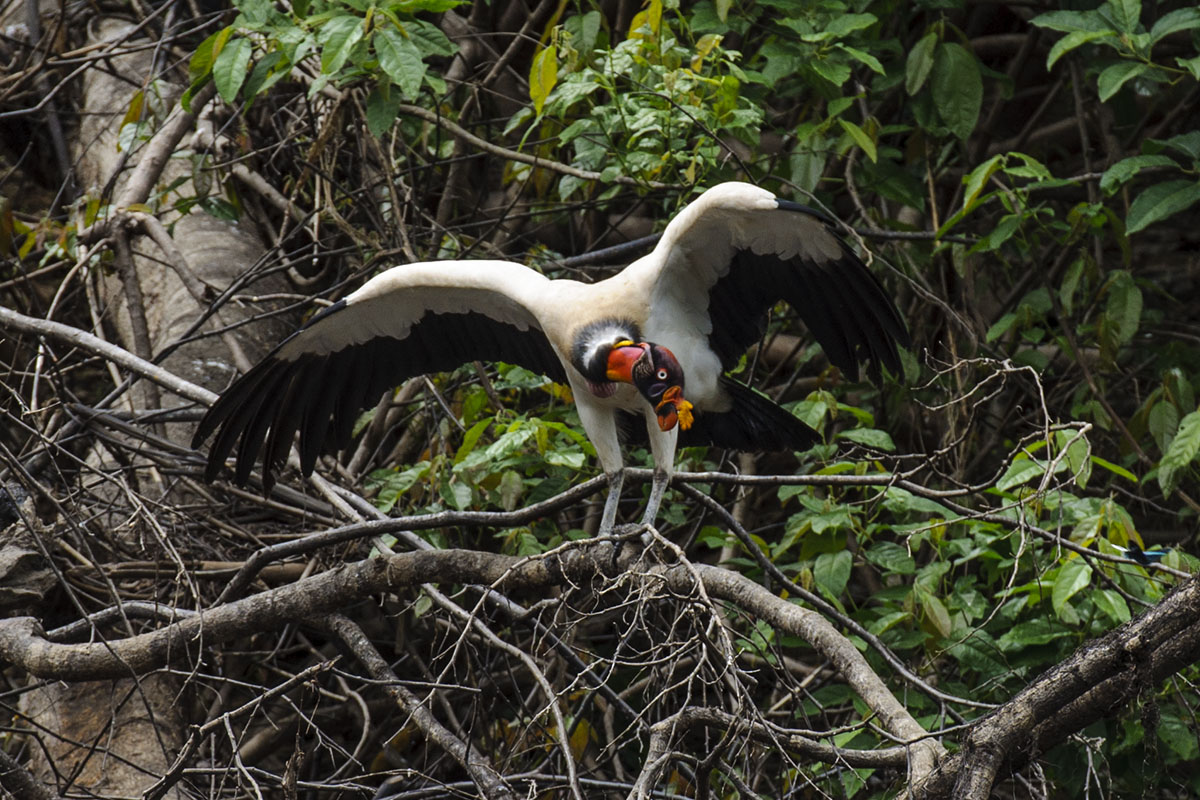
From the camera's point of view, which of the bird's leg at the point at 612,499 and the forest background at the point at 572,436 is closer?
the forest background at the point at 572,436

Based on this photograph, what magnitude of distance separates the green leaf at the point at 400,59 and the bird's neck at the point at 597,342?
766 millimetres

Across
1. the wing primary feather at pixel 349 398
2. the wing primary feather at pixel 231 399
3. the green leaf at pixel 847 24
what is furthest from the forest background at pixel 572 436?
the wing primary feather at pixel 349 398

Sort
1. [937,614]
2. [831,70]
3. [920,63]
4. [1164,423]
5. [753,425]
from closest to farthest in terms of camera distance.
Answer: [937,614], [753,425], [1164,423], [831,70], [920,63]

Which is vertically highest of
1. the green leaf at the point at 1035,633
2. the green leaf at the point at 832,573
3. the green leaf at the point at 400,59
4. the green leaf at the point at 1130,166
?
the green leaf at the point at 400,59

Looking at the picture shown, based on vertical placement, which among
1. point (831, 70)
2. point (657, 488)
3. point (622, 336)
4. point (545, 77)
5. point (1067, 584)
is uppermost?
point (545, 77)

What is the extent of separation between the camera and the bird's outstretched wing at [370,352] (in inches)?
120

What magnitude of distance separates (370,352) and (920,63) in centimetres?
186

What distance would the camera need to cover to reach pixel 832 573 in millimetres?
3029

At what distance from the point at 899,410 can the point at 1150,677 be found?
2.33 meters

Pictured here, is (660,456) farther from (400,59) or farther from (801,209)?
→ (400,59)

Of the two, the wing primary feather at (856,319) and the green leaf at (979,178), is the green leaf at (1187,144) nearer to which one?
the green leaf at (979,178)

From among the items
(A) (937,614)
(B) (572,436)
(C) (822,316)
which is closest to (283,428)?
(B) (572,436)

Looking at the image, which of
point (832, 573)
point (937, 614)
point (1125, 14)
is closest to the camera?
point (937, 614)

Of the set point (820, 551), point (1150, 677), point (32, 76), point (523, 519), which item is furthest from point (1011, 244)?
point (32, 76)
